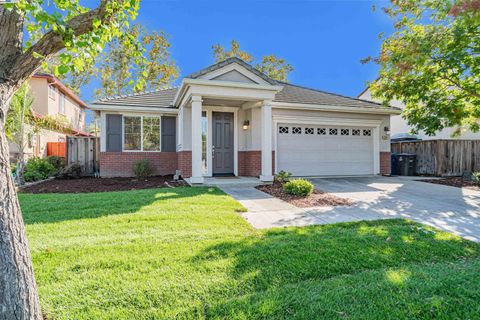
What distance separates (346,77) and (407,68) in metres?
15.4

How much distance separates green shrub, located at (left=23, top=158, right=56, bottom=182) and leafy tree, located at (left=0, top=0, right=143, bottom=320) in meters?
10.9

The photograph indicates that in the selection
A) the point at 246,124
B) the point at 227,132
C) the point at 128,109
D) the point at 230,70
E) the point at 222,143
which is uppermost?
the point at 230,70

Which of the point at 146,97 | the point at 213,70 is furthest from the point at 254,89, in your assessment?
the point at 146,97

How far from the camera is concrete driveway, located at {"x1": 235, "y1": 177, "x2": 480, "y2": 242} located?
17.6 ft

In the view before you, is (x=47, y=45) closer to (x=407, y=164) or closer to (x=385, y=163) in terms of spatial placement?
(x=385, y=163)

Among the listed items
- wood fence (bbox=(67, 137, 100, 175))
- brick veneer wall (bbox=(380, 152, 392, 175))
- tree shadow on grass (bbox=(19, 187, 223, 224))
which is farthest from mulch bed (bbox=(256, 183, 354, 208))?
wood fence (bbox=(67, 137, 100, 175))

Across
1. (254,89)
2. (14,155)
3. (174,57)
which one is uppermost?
(174,57)

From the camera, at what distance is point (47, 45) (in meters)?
2.26

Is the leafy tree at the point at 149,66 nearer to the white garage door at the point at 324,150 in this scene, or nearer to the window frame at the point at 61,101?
the window frame at the point at 61,101

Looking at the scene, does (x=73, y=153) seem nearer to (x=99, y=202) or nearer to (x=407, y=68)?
(x=99, y=202)

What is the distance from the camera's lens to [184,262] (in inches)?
131

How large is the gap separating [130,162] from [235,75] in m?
6.01

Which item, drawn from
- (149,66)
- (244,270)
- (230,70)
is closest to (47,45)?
(244,270)

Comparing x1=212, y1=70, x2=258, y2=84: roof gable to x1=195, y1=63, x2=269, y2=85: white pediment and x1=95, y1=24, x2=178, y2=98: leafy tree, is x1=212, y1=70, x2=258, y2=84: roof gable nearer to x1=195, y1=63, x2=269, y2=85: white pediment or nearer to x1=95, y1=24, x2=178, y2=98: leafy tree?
x1=195, y1=63, x2=269, y2=85: white pediment
